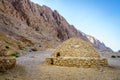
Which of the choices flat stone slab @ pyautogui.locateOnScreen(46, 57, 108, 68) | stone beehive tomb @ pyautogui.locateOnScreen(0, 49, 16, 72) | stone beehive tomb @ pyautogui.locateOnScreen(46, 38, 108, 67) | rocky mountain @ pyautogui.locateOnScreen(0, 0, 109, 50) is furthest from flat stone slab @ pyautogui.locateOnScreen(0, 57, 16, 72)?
rocky mountain @ pyautogui.locateOnScreen(0, 0, 109, 50)

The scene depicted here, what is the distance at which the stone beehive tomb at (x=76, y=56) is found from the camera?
17312 mm

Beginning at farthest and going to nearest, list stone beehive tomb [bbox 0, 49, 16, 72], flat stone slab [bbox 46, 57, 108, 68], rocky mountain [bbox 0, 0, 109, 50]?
1. rocky mountain [bbox 0, 0, 109, 50]
2. flat stone slab [bbox 46, 57, 108, 68]
3. stone beehive tomb [bbox 0, 49, 16, 72]

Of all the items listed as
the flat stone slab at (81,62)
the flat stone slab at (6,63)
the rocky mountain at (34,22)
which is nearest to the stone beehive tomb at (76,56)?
the flat stone slab at (81,62)

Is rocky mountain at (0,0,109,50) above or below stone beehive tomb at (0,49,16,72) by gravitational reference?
above

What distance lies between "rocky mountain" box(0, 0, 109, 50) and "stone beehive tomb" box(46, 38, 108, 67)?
35.0m

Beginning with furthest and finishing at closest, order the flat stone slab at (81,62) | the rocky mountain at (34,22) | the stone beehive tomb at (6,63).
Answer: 1. the rocky mountain at (34,22)
2. the flat stone slab at (81,62)
3. the stone beehive tomb at (6,63)

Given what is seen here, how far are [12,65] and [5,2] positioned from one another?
6006cm

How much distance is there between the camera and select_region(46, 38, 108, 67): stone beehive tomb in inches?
682

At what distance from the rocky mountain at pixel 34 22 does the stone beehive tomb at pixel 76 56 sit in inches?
1376

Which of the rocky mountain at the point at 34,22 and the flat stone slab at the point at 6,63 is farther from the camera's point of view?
the rocky mountain at the point at 34,22

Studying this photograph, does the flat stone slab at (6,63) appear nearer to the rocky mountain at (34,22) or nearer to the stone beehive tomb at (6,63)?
the stone beehive tomb at (6,63)

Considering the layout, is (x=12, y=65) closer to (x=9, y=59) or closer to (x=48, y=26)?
(x=9, y=59)

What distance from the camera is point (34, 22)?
81.0 m

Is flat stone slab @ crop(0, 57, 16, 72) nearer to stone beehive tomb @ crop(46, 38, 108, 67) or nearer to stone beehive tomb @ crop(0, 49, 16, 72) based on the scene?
stone beehive tomb @ crop(0, 49, 16, 72)
